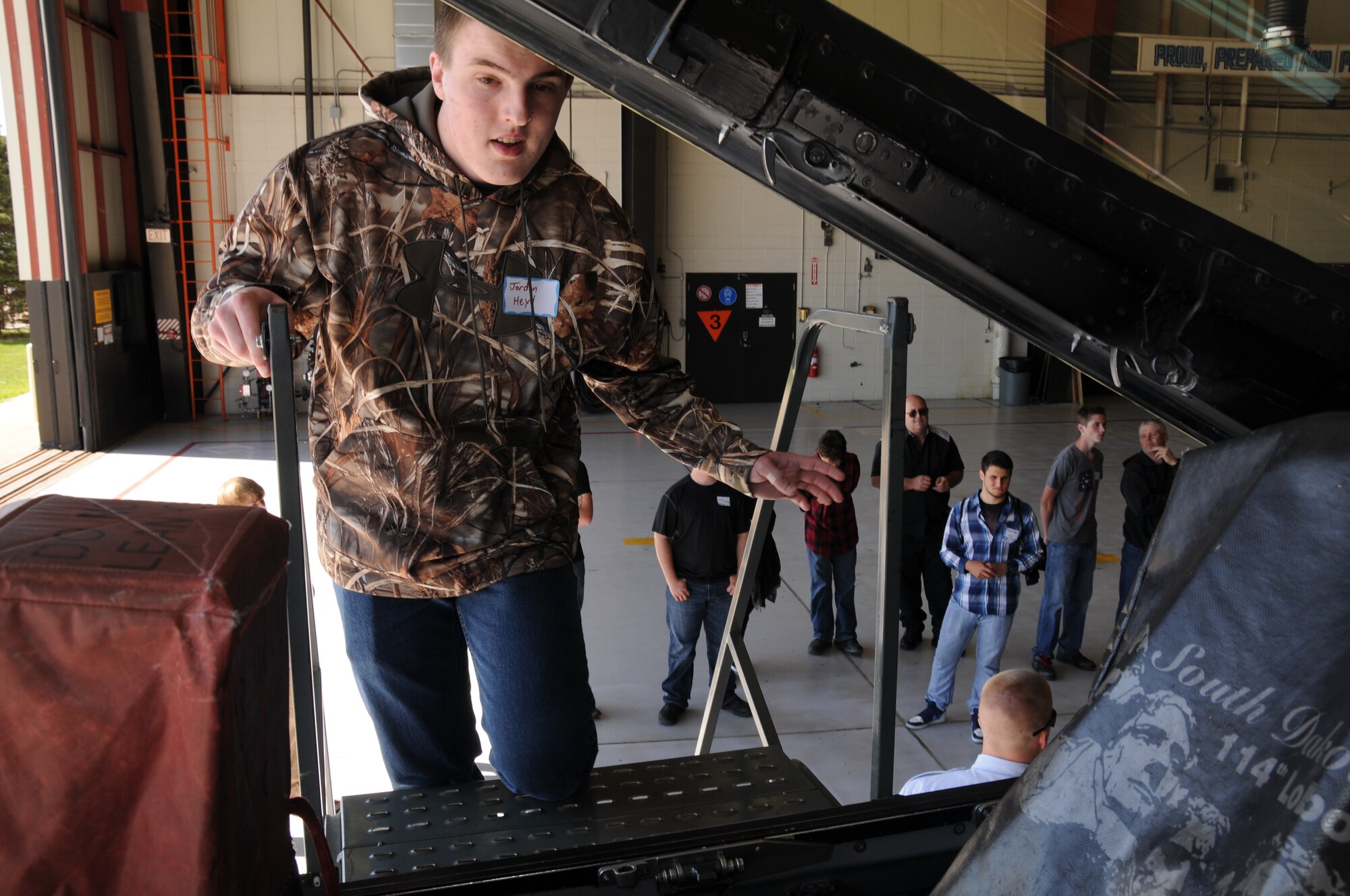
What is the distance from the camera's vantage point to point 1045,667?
5625 mm

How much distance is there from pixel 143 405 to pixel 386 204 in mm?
12134

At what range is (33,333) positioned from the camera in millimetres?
10648

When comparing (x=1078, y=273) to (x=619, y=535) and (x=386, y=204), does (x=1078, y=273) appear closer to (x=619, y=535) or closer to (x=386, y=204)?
(x=386, y=204)

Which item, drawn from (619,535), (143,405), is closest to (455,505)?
(619,535)

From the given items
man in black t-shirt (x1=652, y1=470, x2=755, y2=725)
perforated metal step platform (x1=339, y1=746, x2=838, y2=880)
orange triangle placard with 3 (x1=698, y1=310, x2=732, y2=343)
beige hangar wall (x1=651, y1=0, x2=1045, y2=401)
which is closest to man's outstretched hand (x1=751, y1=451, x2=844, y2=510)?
perforated metal step platform (x1=339, y1=746, x2=838, y2=880)

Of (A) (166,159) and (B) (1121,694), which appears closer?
(B) (1121,694)

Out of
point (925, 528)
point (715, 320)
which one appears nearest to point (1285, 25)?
point (925, 528)

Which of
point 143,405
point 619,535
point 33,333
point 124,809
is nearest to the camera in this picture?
point 124,809

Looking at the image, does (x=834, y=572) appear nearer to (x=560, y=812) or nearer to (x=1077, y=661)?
(x=1077, y=661)

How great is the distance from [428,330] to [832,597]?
4.63 meters

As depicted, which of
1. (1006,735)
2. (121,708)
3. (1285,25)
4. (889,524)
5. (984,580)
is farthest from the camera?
(984,580)

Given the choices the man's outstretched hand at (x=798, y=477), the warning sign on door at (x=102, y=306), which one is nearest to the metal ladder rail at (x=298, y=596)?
the man's outstretched hand at (x=798, y=477)

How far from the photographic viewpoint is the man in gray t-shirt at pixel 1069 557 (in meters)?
5.71

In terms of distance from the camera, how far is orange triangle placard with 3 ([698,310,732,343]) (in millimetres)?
14602
